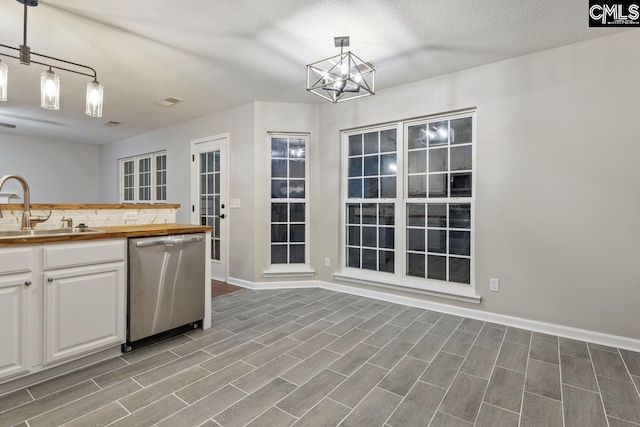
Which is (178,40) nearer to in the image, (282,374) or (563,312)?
(282,374)

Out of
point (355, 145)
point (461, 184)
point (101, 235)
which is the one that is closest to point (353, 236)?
point (355, 145)

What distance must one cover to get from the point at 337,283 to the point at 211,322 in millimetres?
1755

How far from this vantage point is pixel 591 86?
2631 mm

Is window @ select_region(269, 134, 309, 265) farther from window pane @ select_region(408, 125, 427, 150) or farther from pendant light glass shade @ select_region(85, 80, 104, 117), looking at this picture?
pendant light glass shade @ select_region(85, 80, 104, 117)

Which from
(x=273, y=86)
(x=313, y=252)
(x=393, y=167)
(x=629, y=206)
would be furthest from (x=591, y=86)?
(x=313, y=252)

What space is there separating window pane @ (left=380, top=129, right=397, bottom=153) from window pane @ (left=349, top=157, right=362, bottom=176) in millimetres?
352

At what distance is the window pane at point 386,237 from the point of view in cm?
→ 383

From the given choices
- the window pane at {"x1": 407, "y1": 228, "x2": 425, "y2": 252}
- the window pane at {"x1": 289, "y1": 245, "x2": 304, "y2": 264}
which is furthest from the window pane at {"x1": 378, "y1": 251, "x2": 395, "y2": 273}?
the window pane at {"x1": 289, "y1": 245, "x2": 304, "y2": 264}

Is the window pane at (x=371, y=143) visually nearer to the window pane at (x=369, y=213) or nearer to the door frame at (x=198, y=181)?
the window pane at (x=369, y=213)

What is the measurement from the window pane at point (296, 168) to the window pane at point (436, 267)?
2.04 meters

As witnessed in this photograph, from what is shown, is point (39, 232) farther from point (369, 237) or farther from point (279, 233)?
point (369, 237)

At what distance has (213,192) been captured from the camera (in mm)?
4863

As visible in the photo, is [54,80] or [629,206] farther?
[629,206]

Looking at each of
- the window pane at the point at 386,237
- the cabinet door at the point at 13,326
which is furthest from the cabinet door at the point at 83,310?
the window pane at the point at 386,237
